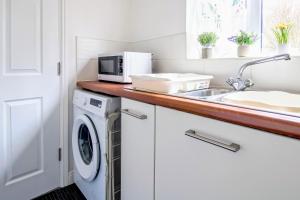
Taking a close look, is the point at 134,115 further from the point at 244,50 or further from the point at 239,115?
the point at 244,50

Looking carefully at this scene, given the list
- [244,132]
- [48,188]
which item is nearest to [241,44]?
[244,132]

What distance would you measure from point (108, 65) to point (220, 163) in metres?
1.29

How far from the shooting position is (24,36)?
155 cm

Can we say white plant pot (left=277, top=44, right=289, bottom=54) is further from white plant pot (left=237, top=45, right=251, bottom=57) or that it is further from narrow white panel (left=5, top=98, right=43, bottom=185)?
narrow white panel (left=5, top=98, right=43, bottom=185)

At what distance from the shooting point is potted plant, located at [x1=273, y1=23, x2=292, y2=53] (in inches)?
46.2

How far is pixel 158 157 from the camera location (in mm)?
1044

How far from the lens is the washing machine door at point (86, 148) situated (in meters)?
1.41

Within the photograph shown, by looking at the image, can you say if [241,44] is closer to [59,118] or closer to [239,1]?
[239,1]

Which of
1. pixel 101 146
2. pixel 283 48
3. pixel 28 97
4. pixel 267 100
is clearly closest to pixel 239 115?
pixel 267 100

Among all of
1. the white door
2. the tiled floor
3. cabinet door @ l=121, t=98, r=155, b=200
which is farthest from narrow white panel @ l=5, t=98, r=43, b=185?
cabinet door @ l=121, t=98, r=155, b=200

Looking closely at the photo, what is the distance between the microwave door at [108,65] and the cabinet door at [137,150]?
0.52 meters

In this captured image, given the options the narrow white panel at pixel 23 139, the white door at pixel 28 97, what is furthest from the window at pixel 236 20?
the narrow white panel at pixel 23 139

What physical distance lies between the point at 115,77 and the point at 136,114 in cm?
64

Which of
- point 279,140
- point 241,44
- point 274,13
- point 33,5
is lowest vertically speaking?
point 279,140
